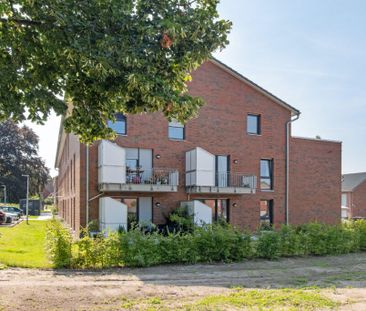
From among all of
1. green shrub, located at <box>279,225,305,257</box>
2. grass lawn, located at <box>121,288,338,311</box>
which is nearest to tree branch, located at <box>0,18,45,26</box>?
grass lawn, located at <box>121,288,338,311</box>

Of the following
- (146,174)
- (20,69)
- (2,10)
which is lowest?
(146,174)

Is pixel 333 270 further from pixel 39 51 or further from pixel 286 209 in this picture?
pixel 286 209

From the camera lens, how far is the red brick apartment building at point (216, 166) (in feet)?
63.2

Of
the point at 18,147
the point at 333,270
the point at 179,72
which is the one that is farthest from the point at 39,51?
the point at 18,147

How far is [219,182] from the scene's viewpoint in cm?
2205

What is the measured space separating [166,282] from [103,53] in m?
5.68

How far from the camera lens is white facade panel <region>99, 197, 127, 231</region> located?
1841cm

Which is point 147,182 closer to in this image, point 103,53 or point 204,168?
point 204,168

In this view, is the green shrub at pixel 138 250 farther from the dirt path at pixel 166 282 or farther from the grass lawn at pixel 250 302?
the grass lawn at pixel 250 302

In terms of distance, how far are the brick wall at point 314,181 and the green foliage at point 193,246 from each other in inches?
386

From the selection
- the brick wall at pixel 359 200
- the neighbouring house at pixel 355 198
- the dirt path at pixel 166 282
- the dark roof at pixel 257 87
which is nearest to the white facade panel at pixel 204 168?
the dark roof at pixel 257 87

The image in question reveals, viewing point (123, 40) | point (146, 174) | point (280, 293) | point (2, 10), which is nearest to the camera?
point (2, 10)

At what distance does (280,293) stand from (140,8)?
5.72 meters

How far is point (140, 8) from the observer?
19.4 feet
